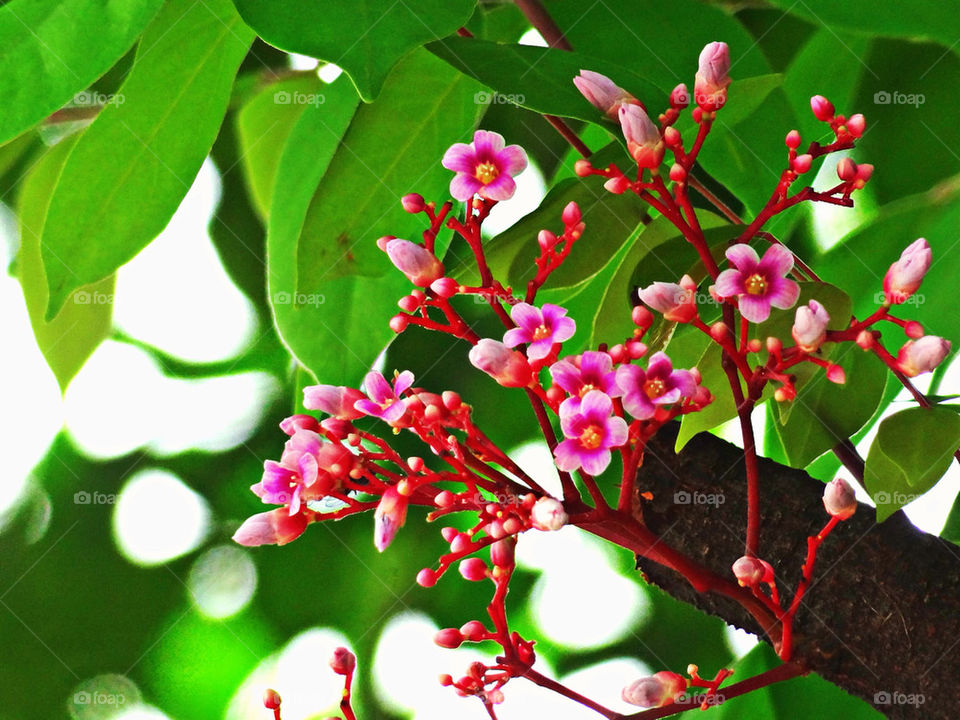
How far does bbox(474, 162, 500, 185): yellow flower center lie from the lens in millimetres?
497

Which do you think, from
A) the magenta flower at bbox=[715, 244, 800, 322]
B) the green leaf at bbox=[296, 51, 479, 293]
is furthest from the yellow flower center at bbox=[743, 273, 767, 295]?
the green leaf at bbox=[296, 51, 479, 293]

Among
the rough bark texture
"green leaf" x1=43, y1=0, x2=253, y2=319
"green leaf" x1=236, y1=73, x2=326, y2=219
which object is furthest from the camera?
"green leaf" x1=236, y1=73, x2=326, y2=219

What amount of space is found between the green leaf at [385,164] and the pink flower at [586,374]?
0.20m

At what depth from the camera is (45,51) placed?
53 cm

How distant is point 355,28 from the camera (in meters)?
0.45

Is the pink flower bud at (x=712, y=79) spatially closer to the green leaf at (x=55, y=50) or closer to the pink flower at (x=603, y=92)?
the pink flower at (x=603, y=92)

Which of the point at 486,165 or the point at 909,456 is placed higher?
the point at 486,165

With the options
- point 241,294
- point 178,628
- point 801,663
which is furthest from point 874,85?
point 178,628

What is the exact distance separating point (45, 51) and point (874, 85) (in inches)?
21.3

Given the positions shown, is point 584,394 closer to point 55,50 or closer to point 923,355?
point 923,355

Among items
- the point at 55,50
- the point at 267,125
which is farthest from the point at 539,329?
the point at 267,125

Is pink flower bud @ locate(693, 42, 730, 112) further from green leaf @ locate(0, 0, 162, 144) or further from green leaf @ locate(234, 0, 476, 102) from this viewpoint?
green leaf @ locate(0, 0, 162, 144)

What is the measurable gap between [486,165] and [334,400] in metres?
0.13

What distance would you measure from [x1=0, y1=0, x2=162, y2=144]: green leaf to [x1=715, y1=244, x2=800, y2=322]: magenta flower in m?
0.31
